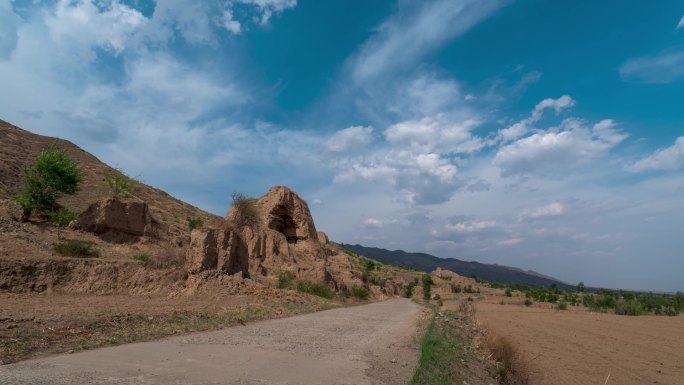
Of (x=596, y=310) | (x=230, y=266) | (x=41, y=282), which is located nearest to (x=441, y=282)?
(x=596, y=310)

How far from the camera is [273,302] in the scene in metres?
20.3

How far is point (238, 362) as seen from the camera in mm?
8109

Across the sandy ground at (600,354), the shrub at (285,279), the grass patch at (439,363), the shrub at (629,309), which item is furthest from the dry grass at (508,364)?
the shrub at (629,309)

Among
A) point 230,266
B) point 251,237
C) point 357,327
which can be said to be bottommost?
point 357,327

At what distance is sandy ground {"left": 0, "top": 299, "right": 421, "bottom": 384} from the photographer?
6598 mm

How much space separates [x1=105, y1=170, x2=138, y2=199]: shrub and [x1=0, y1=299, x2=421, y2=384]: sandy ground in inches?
961

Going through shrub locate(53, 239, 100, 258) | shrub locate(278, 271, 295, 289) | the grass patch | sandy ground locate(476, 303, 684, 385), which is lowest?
sandy ground locate(476, 303, 684, 385)

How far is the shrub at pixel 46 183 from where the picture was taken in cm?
2662

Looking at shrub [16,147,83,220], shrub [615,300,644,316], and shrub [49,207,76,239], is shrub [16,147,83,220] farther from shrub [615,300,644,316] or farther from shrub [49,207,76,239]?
shrub [615,300,644,316]

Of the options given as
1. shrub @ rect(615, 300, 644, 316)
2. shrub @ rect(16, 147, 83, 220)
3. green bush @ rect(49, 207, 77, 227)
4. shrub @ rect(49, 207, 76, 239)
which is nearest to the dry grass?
shrub @ rect(49, 207, 76, 239)

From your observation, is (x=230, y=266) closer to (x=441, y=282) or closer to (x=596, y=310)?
(x=596, y=310)

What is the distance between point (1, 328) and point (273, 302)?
39.4ft

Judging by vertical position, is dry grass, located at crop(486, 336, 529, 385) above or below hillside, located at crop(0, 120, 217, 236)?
below

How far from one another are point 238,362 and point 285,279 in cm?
2075
